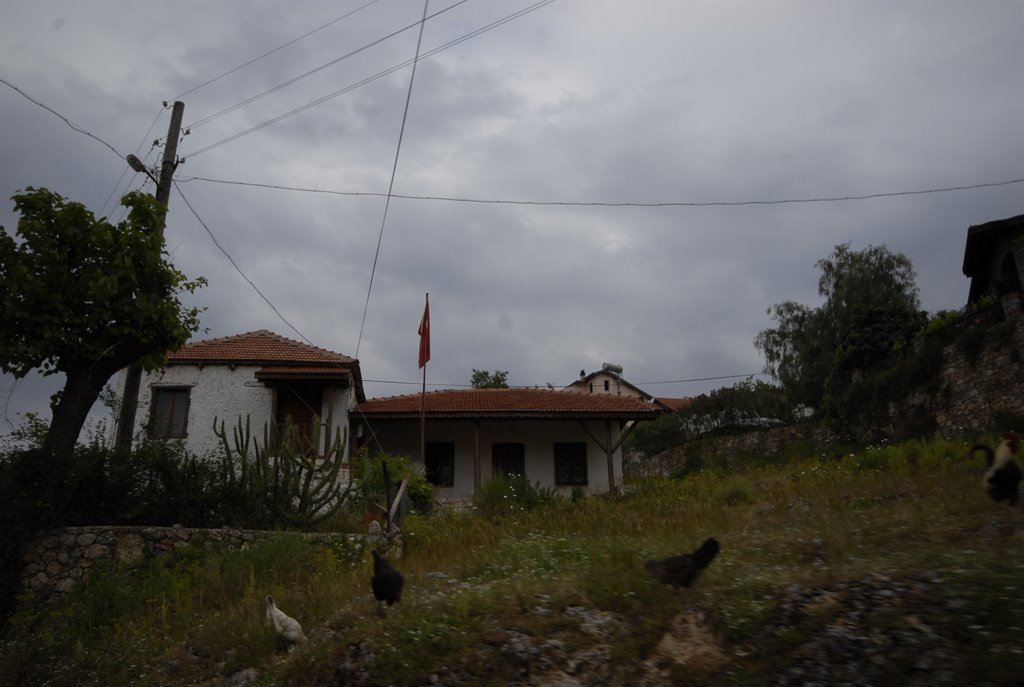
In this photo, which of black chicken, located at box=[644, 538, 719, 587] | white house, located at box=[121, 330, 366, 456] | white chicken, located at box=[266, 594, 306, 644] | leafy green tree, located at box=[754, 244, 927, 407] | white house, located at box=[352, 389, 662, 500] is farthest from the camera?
leafy green tree, located at box=[754, 244, 927, 407]

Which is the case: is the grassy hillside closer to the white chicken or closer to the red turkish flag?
the white chicken

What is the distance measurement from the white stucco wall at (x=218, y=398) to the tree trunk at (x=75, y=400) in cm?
787

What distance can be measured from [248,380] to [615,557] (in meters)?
17.2

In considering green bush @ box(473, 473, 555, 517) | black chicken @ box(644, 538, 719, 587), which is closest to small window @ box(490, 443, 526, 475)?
green bush @ box(473, 473, 555, 517)

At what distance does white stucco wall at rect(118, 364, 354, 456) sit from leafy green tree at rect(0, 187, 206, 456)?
7.68 m

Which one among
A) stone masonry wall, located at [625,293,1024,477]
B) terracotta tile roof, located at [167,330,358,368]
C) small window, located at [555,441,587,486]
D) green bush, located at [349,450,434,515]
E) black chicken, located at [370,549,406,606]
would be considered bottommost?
black chicken, located at [370,549,406,606]

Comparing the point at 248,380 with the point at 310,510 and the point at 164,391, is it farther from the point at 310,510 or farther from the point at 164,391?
the point at 310,510

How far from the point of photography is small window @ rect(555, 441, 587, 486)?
24.6 metres

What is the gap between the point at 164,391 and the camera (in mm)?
22484

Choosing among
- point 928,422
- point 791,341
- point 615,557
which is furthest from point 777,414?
point 615,557

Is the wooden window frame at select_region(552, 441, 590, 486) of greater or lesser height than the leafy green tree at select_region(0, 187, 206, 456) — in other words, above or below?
below

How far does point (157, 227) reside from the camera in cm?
1480

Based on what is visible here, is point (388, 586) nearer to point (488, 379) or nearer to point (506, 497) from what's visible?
point (506, 497)

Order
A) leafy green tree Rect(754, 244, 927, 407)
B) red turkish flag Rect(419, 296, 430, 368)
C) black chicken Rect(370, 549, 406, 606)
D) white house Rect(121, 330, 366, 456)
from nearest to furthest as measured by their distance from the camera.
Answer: black chicken Rect(370, 549, 406, 606) → red turkish flag Rect(419, 296, 430, 368) → white house Rect(121, 330, 366, 456) → leafy green tree Rect(754, 244, 927, 407)
